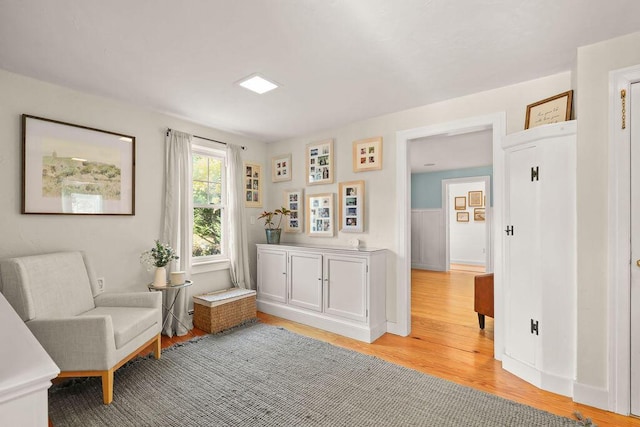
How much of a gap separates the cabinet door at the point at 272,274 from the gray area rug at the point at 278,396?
1154 millimetres

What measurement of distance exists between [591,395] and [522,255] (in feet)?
3.23

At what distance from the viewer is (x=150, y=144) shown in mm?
3283

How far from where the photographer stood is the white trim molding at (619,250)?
75.7 inches

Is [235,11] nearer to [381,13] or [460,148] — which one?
[381,13]

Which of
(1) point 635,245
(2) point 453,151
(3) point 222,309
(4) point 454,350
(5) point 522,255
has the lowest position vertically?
(4) point 454,350

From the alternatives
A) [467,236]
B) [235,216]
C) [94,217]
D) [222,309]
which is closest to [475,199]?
[467,236]

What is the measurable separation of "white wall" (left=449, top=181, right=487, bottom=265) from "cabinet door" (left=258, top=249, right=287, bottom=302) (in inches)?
235

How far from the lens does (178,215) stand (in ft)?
11.2

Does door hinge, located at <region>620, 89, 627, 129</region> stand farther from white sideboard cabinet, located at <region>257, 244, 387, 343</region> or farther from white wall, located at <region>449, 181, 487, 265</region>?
white wall, located at <region>449, 181, 487, 265</region>

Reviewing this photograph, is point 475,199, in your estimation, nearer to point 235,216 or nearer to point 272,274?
point 272,274

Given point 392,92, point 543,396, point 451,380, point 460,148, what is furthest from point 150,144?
point 460,148

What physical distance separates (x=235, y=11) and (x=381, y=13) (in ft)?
2.75

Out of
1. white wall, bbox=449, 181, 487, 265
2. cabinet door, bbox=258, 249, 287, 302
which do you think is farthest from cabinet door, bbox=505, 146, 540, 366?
white wall, bbox=449, 181, 487, 265

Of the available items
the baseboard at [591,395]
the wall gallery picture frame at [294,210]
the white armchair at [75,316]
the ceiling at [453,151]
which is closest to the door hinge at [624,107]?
the baseboard at [591,395]
